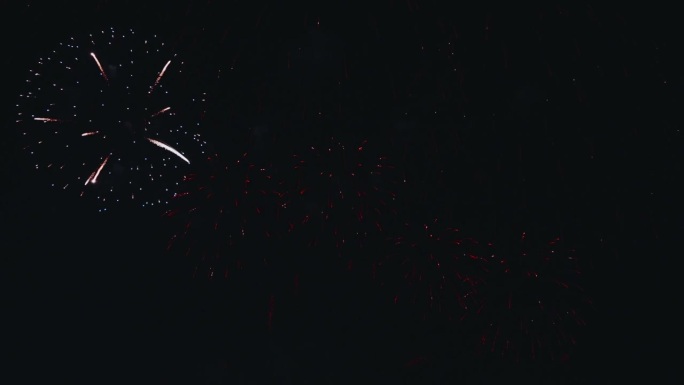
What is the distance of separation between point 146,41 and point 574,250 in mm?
6576

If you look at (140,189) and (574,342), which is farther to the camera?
(574,342)

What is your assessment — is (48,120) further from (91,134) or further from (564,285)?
(564,285)

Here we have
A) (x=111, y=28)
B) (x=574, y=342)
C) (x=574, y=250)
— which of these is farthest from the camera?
(x=574, y=342)

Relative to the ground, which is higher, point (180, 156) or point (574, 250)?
point (180, 156)

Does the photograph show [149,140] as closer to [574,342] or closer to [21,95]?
[21,95]

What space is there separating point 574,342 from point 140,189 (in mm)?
9470

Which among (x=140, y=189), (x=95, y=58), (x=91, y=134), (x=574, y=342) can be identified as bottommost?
(x=574, y=342)

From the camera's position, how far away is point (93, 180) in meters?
10.2

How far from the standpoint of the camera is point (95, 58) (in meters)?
9.81

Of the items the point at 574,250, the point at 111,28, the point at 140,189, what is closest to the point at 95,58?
the point at 111,28

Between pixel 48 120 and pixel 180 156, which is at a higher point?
pixel 48 120

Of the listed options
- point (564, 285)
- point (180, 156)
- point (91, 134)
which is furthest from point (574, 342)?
point (91, 134)

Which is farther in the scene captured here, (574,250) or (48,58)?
(574,250)

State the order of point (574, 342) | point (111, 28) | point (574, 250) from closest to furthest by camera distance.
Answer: point (111, 28) → point (574, 250) → point (574, 342)
